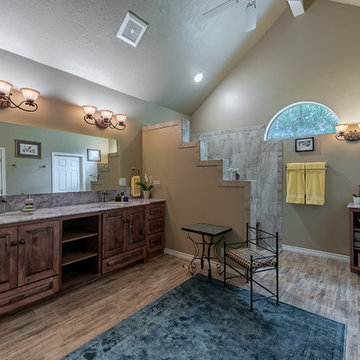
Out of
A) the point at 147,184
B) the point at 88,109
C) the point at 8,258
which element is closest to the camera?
the point at 8,258

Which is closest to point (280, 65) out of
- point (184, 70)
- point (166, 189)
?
point (184, 70)

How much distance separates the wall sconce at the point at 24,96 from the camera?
7.81ft

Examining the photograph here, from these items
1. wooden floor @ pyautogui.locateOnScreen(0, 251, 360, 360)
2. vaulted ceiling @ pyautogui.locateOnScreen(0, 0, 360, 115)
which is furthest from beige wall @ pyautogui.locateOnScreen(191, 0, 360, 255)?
wooden floor @ pyautogui.locateOnScreen(0, 251, 360, 360)

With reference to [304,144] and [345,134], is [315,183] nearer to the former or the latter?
[304,144]

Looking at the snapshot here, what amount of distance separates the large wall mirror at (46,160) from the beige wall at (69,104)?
13cm

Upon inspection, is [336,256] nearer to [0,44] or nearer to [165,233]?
[165,233]

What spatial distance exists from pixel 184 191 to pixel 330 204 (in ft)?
8.32

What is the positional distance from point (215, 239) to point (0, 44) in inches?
145

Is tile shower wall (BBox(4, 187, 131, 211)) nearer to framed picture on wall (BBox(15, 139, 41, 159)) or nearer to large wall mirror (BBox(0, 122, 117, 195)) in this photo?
large wall mirror (BBox(0, 122, 117, 195))

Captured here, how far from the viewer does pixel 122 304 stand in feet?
7.78

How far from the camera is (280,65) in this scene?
4.18 m

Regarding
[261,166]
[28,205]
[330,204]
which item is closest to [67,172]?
[28,205]

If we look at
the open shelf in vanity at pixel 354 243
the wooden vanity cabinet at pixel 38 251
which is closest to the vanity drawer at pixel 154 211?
the wooden vanity cabinet at pixel 38 251

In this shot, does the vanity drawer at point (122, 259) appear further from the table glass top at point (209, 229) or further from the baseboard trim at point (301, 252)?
the table glass top at point (209, 229)
